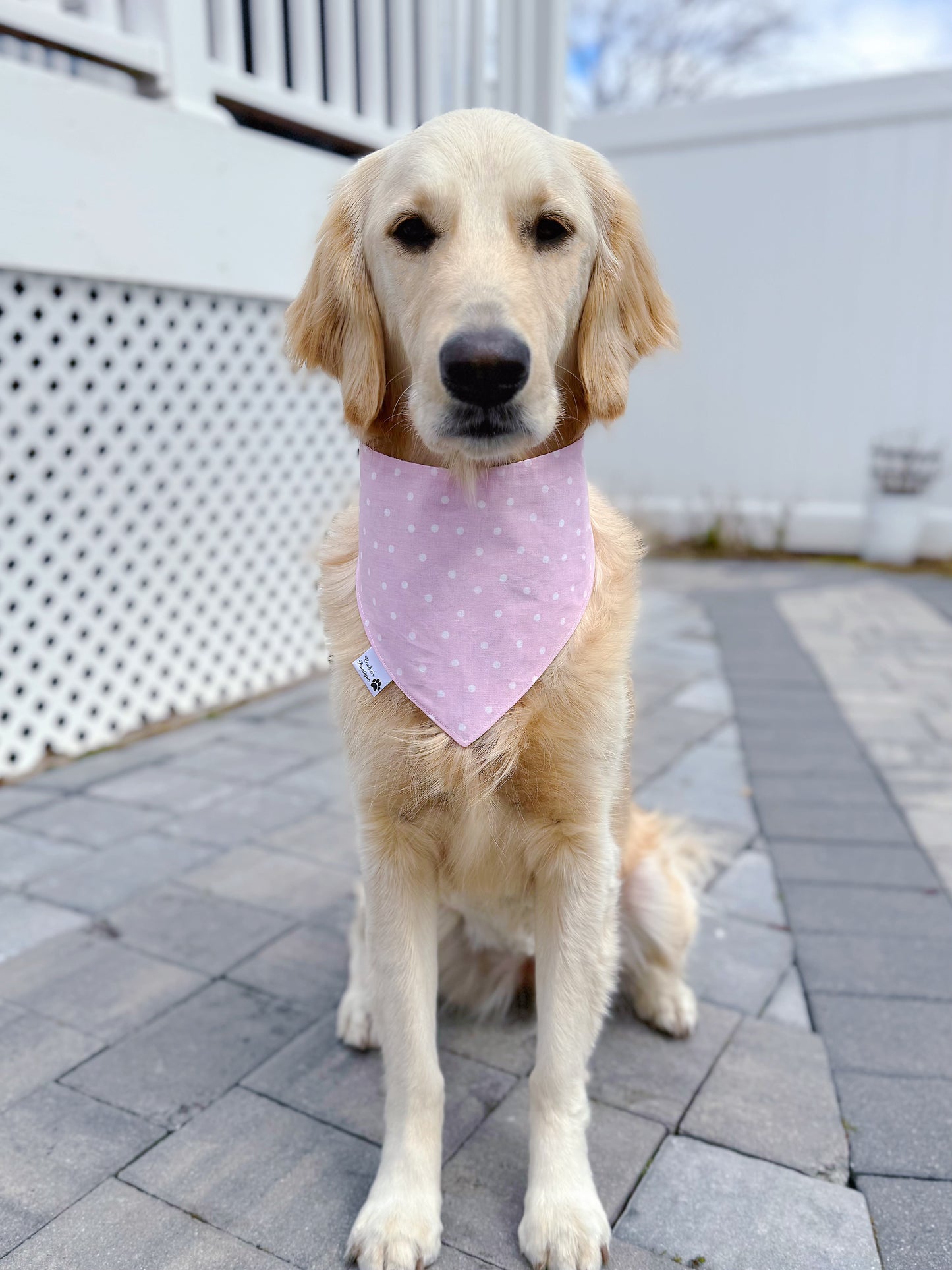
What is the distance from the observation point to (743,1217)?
162 cm

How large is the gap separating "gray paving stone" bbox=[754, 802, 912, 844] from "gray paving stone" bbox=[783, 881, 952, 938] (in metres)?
0.35

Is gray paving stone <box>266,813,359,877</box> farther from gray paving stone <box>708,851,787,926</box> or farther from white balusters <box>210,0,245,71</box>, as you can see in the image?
white balusters <box>210,0,245,71</box>

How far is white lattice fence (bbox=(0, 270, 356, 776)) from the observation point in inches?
146

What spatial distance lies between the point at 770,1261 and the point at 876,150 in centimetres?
861

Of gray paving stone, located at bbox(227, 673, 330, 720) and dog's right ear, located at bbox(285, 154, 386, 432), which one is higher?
dog's right ear, located at bbox(285, 154, 386, 432)

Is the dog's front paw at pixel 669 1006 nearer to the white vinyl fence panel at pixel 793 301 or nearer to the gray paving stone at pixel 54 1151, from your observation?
the gray paving stone at pixel 54 1151

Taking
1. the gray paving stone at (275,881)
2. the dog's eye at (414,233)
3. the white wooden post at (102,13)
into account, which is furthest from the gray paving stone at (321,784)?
the white wooden post at (102,13)

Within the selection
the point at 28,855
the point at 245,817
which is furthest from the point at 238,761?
the point at 28,855

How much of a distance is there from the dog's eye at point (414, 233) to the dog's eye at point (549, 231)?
0.17 meters

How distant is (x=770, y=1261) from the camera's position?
154cm

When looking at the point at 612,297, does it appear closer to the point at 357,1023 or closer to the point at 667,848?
the point at 667,848

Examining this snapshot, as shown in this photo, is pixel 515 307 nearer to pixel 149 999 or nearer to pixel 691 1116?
pixel 691 1116

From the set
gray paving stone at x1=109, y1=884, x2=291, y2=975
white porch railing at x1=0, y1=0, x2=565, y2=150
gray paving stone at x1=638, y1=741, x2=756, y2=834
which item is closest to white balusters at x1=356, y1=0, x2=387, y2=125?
white porch railing at x1=0, y1=0, x2=565, y2=150

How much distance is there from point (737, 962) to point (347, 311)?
1825 mm
